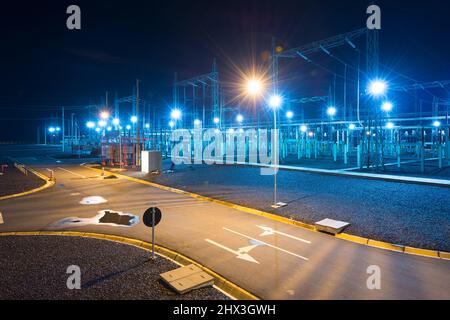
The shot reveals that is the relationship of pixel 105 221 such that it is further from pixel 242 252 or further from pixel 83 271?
pixel 242 252

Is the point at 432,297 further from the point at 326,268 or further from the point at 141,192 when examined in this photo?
the point at 141,192

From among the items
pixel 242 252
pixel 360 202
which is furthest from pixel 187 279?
pixel 360 202

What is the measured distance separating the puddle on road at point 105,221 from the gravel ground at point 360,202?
4007mm

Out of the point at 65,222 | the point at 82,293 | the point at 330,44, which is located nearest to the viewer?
the point at 82,293

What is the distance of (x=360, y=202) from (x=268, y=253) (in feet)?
20.3

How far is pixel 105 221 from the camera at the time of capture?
8.68 m

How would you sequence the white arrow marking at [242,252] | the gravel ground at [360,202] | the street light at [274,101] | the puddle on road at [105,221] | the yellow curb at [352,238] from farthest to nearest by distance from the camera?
the street light at [274,101] < the puddle on road at [105,221] < the gravel ground at [360,202] < the yellow curb at [352,238] < the white arrow marking at [242,252]

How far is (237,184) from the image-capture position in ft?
50.4

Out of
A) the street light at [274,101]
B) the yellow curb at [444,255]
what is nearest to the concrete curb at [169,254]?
the yellow curb at [444,255]

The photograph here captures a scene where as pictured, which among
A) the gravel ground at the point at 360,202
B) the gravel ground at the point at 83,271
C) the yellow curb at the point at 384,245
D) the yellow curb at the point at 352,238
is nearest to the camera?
the gravel ground at the point at 83,271

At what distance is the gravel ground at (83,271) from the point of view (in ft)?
14.9

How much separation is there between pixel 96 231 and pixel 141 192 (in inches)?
229

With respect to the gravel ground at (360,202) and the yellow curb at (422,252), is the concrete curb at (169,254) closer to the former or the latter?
the yellow curb at (422,252)
